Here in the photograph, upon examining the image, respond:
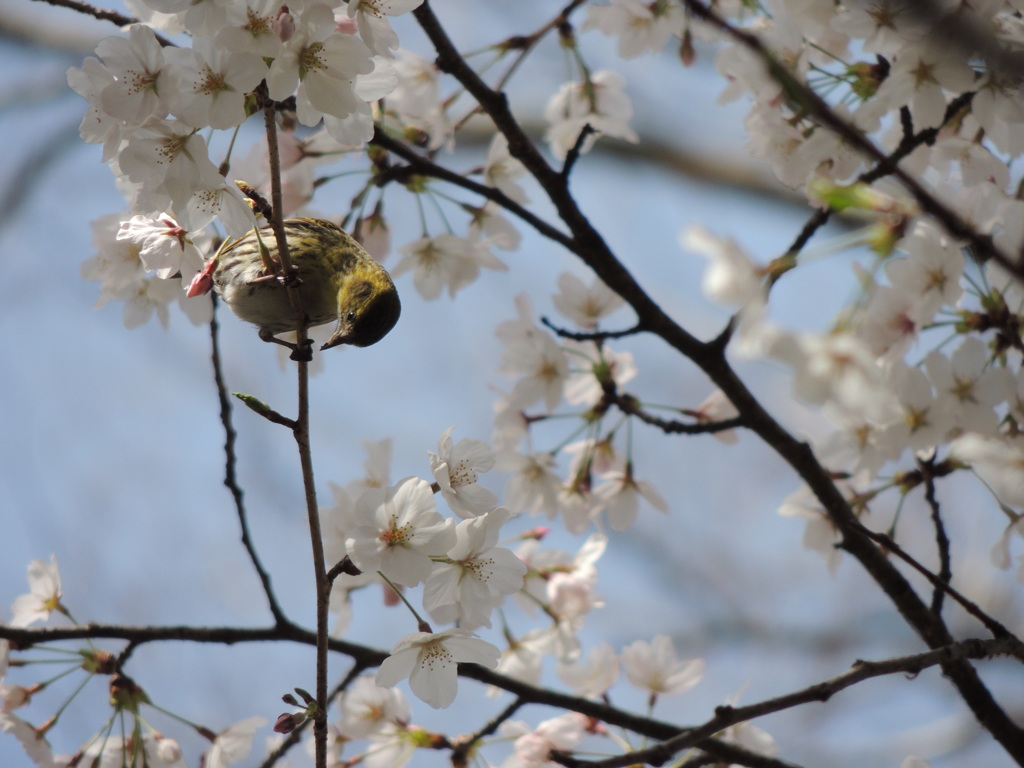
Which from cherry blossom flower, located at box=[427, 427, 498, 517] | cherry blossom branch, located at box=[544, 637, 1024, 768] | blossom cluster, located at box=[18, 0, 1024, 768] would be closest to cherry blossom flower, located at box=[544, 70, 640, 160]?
blossom cluster, located at box=[18, 0, 1024, 768]

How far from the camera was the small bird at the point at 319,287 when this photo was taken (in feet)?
8.54

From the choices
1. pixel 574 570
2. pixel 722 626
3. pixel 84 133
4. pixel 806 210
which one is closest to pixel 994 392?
pixel 574 570

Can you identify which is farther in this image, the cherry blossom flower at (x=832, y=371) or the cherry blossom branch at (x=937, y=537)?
the cherry blossom branch at (x=937, y=537)

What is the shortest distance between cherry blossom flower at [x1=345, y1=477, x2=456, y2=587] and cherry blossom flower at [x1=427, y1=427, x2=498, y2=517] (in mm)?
51

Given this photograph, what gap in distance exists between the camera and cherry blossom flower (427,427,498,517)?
1682 mm

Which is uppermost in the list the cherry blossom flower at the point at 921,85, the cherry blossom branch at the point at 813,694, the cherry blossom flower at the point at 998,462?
the cherry blossom flower at the point at 921,85

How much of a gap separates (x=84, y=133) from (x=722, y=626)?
852cm

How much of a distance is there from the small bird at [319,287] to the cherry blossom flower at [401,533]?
3.03 ft

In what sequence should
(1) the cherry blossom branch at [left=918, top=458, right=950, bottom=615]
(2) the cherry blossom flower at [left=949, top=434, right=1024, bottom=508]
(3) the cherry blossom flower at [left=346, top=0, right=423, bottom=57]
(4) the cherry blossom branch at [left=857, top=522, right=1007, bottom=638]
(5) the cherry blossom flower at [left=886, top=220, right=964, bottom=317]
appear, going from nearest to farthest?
(2) the cherry blossom flower at [left=949, top=434, right=1024, bottom=508]
(4) the cherry blossom branch at [left=857, top=522, right=1007, bottom=638]
(3) the cherry blossom flower at [left=346, top=0, right=423, bottom=57]
(5) the cherry blossom flower at [left=886, top=220, right=964, bottom=317]
(1) the cherry blossom branch at [left=918, top=458, right=950, bottom=615]

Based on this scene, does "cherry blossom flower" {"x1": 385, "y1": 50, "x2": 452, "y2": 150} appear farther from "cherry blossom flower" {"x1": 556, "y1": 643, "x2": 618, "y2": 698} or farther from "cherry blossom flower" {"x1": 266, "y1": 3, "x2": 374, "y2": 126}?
"cherry blossom flower" {"x1": 556, "y1": 643, "x2": 618, "y2": 698}

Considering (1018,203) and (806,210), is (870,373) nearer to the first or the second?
(1018,203)

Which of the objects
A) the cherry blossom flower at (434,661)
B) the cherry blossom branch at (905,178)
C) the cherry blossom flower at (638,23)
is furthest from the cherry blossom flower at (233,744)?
the cherry blossom flower at (638,23)

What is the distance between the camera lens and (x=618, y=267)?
2.33 metres

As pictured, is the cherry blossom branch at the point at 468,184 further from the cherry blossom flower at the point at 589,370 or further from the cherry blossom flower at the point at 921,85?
the cherry blossom flower at the point at 921,85
